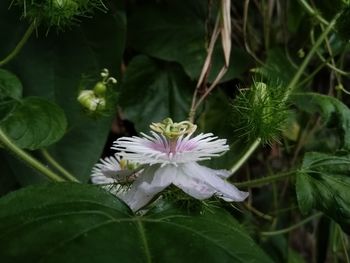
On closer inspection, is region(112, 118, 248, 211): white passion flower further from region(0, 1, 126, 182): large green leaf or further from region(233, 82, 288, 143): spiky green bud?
region(0, 1, 126, 182): large green leaf

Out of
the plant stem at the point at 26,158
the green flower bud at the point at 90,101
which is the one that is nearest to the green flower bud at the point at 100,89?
the green flower bud at the point at 90,101

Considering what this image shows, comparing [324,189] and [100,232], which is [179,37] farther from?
[100,232]

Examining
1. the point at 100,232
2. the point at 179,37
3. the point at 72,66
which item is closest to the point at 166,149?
the point at 100,232

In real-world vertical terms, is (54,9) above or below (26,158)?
above

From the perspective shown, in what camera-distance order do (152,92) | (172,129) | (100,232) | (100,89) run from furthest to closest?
(152,92), (100,89), (172,129), (100,232)

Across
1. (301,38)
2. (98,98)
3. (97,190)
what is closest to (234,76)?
(301,38)

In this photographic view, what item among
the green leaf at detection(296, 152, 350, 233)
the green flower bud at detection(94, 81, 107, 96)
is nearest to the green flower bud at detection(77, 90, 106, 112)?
the green flower bud at detection(94, 81, 107, 96)

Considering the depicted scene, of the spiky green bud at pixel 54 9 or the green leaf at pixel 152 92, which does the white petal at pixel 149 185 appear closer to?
the spiky green bud at pixel 54 9
